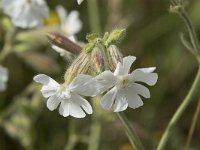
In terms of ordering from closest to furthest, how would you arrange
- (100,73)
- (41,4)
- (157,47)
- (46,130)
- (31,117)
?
(100,73) < (41,4) < (31,117) < (46,130) < (157,47)

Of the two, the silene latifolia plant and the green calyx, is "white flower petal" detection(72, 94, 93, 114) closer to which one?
the silene latifolia plant

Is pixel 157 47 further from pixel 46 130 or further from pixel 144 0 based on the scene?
pixel 46 130

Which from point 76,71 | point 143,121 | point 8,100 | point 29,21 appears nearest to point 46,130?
point 8,100

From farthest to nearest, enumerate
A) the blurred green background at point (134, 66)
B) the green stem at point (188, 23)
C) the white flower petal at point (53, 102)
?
the blurred green background at point (134, 66) < the green stem at point (188, 23) < the white flower petal at point (53, 102)

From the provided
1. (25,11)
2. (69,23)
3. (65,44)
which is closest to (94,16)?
(69,23)

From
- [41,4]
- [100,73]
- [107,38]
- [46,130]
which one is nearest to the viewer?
[100,73]

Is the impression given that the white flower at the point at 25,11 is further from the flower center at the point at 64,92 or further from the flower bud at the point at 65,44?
the flower center at the point at 64,92

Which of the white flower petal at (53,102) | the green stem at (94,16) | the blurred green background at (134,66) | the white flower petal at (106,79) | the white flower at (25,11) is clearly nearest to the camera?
the white flower petal at (106,79)

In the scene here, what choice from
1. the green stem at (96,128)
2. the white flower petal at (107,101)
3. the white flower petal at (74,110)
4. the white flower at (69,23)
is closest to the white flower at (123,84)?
the white flower petal at (107,101)
